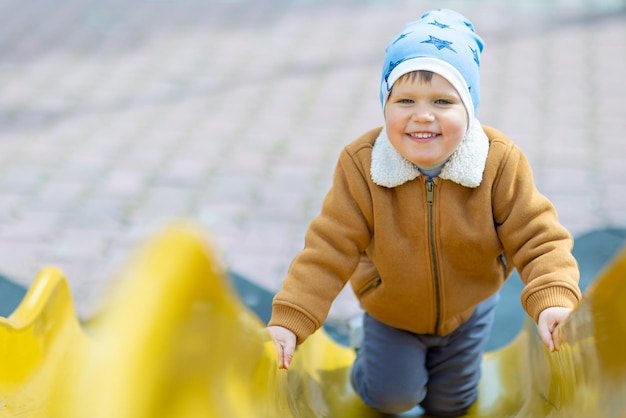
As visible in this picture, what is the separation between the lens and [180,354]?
121 centimetres

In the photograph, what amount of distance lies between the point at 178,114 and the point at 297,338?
9.11ft

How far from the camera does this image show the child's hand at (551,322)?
1.65 metres

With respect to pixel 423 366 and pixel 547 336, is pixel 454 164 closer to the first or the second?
pixel 547 336

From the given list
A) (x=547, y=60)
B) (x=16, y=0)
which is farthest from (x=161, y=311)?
(x=16, y=0)

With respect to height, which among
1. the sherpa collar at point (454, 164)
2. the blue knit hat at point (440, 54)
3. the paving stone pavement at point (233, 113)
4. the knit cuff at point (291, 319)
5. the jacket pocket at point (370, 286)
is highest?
the blue knit hat at point (440, 54)

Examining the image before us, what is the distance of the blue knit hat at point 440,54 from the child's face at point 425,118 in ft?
0.06

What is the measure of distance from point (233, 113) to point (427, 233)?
270cm

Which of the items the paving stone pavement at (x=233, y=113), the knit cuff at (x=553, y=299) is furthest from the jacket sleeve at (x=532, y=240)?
the paving stone pavement at (x=233, y=113)

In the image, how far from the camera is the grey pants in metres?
2.20

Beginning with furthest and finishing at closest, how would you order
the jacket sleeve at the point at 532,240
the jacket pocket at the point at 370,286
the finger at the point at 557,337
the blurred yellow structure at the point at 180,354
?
1. the jacket pocket at the point at 370,286
2. the jacket sleeve at the point at 532,240
3. the finger at the point at 557,337
4. the blurred yellow structure at the point at 180,354

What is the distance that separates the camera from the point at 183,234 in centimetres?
127

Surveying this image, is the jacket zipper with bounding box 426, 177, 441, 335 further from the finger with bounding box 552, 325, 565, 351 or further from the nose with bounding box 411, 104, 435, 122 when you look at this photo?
the finger with bounding box 552, 325, 565, 351

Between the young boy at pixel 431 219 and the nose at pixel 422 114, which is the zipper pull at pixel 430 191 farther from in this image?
the nose at pixel 422 114

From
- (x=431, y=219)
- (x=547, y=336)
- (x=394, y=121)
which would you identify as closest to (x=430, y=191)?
(x=431, y=219)
